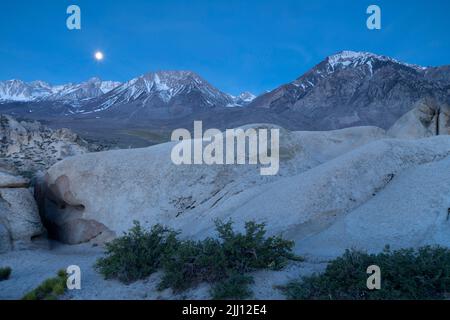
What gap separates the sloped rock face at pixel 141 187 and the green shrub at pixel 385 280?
19.1 ft

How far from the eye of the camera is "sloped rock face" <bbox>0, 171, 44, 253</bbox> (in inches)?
502

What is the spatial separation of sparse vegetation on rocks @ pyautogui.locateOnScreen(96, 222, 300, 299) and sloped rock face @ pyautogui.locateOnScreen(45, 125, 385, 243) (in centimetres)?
365

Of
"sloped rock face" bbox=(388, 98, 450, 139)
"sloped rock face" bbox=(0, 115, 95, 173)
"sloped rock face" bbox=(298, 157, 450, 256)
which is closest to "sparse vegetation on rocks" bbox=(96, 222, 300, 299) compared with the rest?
"sloped rock face" bbox=(298, 157, 450, 256)

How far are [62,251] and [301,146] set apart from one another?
30.1 ft

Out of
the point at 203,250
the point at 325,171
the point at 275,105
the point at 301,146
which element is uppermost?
the point at 275,105

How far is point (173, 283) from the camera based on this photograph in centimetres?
707

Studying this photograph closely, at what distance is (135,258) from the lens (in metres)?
8.21

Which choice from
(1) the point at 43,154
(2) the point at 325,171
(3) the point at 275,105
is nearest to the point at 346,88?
(3) the point at 275,105

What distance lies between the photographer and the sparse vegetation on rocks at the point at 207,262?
22.5 ft

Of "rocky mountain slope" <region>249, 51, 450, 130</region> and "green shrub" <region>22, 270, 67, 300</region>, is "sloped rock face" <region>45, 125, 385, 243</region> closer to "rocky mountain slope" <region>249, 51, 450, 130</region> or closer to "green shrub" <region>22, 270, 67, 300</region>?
"green shrub" <region>22, 270, 67, 300</region>

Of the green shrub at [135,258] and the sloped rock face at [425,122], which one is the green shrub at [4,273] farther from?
the sloped rock face at [425,122]

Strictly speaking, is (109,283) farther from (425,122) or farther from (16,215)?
(425,122)

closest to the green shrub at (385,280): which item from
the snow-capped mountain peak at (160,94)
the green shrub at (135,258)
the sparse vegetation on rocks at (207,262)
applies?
the sparse vegetation on rocks at (207,262)
